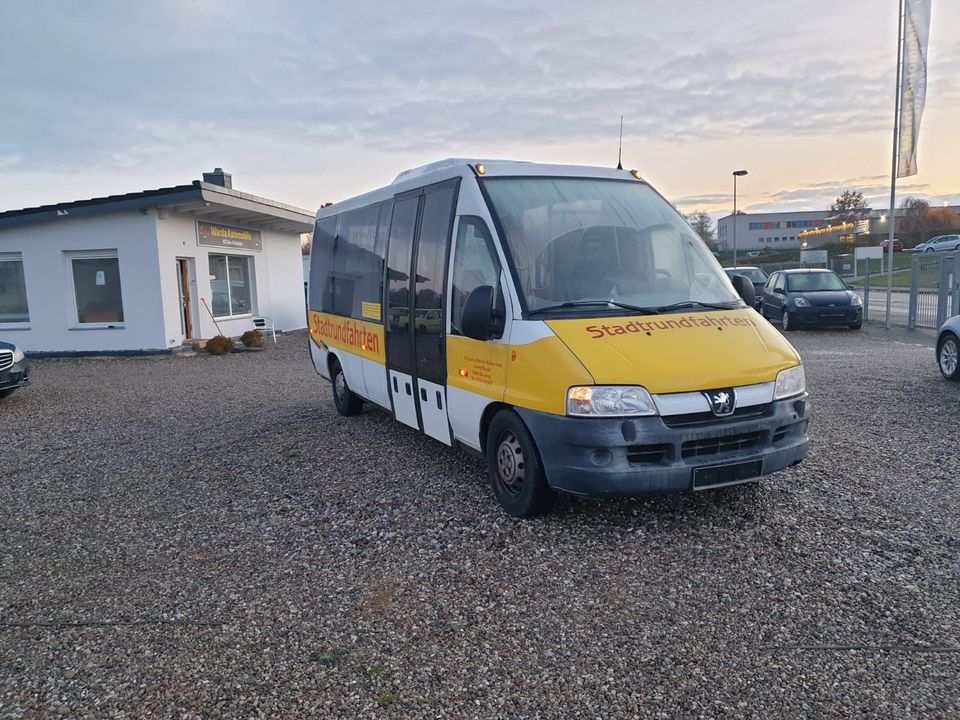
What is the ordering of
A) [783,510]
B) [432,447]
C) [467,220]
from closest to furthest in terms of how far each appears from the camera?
[783,510]
[467,220]
[432,447]

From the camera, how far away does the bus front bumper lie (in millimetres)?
4449

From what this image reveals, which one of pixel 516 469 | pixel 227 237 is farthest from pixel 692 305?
pixel 227 237

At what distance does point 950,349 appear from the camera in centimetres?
1027

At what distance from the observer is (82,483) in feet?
21.4

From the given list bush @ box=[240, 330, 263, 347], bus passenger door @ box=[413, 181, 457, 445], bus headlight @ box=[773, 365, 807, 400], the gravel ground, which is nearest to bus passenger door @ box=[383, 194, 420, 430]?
bus passenger door @ box=[413, 181, 457, 445]

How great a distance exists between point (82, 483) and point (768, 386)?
5682 mm

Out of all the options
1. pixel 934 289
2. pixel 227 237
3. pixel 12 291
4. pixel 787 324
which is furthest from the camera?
pixel 787 324

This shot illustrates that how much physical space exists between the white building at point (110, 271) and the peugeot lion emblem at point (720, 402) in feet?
45.0

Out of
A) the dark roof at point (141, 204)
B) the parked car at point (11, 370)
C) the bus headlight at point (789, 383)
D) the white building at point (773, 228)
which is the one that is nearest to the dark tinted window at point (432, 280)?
the bus headlight at point (789, 383)

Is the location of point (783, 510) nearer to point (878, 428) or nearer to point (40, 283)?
point (878, 428)

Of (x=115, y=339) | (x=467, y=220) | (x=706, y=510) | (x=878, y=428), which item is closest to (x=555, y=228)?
(x=467, y=220)

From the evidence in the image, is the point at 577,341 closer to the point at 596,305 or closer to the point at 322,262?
the point at 596,305

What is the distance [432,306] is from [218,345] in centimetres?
1204

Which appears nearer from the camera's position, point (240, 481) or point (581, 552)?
point (581, 552)
